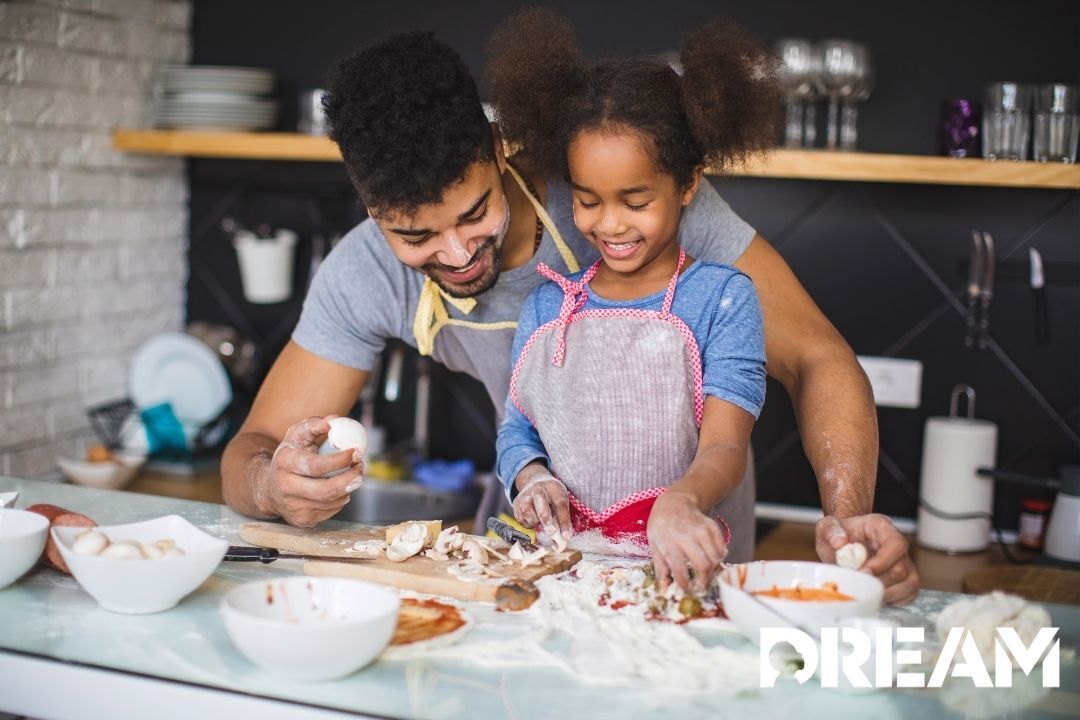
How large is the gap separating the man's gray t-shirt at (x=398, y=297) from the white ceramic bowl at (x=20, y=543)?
0.60m

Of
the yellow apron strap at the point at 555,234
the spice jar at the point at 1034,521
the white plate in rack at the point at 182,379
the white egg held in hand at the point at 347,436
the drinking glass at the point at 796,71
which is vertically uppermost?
the drinking glass at the point at 796,71

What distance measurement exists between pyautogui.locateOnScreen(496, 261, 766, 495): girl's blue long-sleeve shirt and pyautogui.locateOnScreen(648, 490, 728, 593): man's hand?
0.30 m

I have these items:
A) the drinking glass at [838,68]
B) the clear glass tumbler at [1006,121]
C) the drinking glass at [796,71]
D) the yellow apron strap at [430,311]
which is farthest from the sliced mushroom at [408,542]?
the clear glass tumbler at [1006,121]

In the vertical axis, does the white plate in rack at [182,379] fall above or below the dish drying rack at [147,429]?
above

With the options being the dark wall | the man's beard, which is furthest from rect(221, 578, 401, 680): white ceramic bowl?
the dark wall

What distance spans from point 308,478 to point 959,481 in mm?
1657

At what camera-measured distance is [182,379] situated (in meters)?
2.91

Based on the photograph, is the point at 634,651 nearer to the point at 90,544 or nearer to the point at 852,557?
the point at 852,557

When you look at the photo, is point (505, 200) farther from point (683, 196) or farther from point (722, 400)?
point (722, 400)

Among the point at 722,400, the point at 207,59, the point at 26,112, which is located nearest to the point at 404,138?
the point at 722,400

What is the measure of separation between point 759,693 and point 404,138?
0.76 meters

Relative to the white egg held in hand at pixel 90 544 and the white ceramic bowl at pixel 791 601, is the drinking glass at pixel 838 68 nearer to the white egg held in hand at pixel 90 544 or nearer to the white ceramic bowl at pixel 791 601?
the white ceramic bowl at pixel 791 601

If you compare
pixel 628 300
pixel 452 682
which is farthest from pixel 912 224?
pixel 452 682

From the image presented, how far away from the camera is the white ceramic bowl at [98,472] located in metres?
2.59
